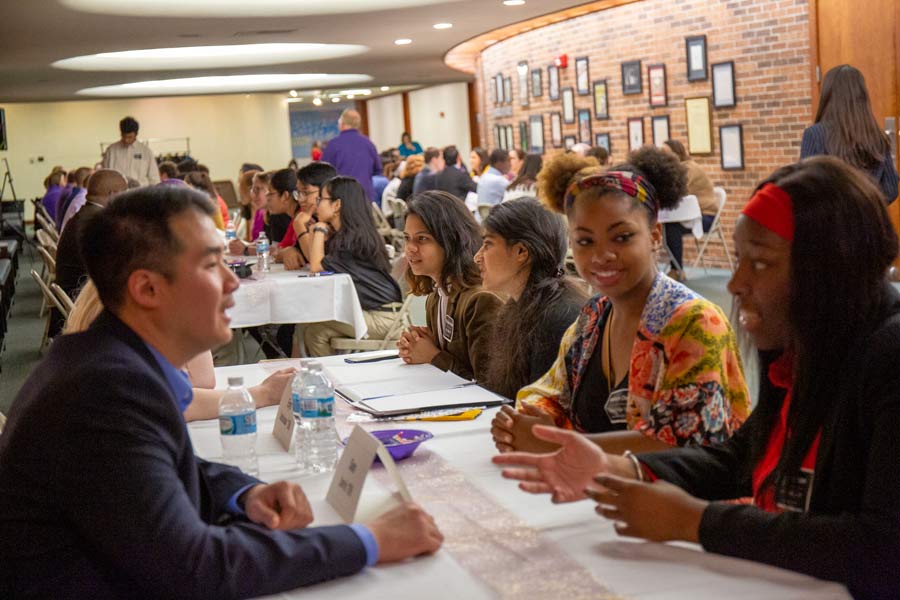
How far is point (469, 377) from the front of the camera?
344 centimetres

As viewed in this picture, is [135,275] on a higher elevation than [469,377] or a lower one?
higher

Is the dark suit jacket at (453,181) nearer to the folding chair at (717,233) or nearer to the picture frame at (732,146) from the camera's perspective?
the folding chair at (717,233)

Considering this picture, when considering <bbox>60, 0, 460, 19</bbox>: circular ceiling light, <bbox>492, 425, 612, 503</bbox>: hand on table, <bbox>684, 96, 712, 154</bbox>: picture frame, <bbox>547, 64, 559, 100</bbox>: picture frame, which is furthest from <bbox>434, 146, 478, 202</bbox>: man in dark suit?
<bbox>492, 425, 612, 503</bbox>: hand on table

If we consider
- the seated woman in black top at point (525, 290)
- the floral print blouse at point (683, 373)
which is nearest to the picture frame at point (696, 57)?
the seated woman in black top at point (525, 290)

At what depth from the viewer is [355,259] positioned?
599 centimetres

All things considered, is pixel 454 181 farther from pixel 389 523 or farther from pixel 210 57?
pixel 389 523

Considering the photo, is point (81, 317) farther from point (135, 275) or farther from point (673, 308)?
point (673, 308)

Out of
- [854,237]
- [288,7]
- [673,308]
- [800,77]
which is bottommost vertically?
[673,308]

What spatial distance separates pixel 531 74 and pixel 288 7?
4.30 metres

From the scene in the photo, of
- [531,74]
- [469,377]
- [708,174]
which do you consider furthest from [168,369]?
[531,74]

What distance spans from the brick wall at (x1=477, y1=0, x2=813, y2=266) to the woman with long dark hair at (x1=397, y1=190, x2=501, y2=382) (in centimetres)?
586

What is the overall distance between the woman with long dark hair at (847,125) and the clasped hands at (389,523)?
187 inches

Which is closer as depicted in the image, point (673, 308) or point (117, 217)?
point (117, 217)

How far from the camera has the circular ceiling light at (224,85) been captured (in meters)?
19.7
